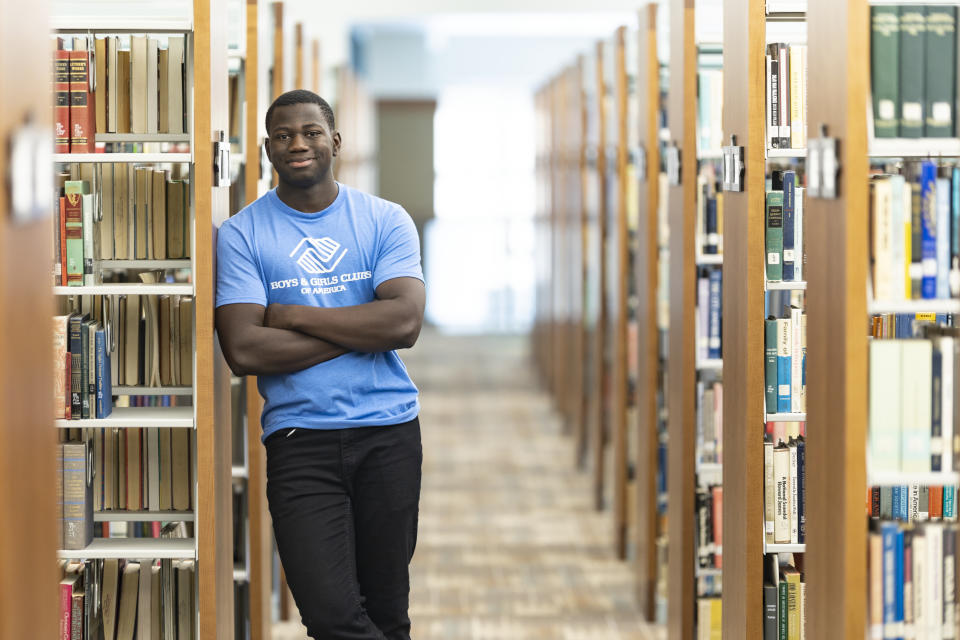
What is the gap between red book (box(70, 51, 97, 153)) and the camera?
2.89 metres

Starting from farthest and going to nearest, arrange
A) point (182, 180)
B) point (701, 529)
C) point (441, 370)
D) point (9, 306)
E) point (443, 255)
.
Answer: point (443, 255), point (441, 370), point (701, 529), point (182, 180), point (9, 306)

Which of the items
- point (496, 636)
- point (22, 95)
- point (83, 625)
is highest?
point (22, 95)

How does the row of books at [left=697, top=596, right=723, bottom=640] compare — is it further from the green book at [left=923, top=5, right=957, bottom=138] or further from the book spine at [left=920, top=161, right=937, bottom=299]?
the green book at [left=923, top=5, right=957, bottom=138]

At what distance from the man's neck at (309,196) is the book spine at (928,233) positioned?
4.10 feet

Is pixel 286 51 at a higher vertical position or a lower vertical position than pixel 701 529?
higher

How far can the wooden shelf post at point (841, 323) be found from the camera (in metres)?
2.21

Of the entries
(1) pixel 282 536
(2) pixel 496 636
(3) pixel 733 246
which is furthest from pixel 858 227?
(2) pixel 496 636

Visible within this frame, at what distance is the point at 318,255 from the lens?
268cm

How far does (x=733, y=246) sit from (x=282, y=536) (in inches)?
53.1

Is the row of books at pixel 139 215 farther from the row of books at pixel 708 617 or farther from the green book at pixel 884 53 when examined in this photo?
the row of books at pixel 708 617

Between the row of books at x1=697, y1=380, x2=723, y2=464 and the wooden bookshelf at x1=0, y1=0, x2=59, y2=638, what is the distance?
2369mm

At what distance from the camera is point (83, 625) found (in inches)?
121

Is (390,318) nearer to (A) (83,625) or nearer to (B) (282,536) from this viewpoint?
(B) (282,536)

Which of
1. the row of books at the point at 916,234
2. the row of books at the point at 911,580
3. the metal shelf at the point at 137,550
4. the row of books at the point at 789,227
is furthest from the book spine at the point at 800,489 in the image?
the metal shelf at the point at 137,550
